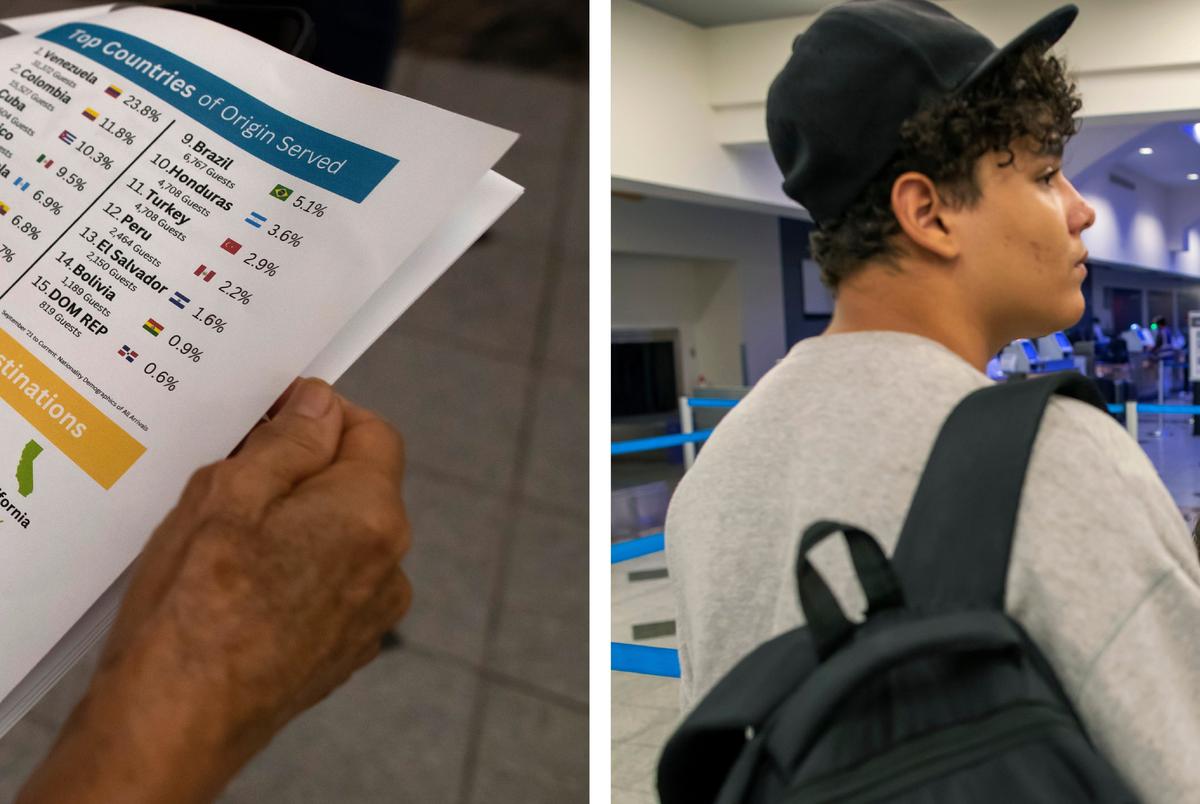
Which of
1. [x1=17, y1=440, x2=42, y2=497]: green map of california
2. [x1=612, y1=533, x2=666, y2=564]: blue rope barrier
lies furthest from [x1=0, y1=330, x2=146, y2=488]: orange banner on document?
[x1=612, y1=533, x2=666, y2=564]: blue rope barrier

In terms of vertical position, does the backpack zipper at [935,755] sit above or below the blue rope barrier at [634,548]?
above

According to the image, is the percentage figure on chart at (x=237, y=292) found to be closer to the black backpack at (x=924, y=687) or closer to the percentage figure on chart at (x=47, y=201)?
the percentage figure on chart at (x=47, y=201)

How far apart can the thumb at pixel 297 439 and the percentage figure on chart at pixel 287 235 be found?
0.07m

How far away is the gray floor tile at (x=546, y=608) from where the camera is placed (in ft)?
3.91

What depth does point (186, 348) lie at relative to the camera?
46cm

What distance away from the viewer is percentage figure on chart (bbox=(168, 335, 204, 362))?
460 millimetres

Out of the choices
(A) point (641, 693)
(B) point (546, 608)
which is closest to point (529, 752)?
(B) point (546, 608)

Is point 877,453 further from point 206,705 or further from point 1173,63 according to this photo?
point 1173,63

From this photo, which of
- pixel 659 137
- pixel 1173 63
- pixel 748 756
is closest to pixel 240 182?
pixel 748 756

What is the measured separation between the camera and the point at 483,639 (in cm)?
120

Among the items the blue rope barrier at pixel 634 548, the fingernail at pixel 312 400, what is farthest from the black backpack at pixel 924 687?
the blue rope barrier at pixel 634 548

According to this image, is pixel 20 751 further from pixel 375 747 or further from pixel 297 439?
pixel 297 439

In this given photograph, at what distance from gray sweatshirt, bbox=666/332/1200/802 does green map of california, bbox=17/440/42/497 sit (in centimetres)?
36

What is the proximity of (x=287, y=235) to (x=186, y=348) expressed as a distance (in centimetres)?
7
